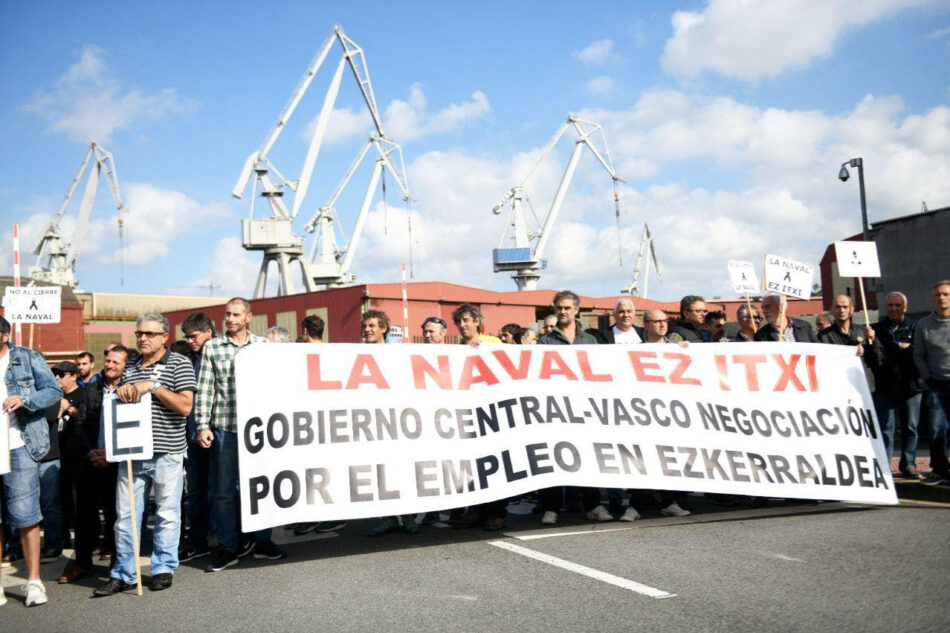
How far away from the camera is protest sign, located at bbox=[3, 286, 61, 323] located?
8.35 meters

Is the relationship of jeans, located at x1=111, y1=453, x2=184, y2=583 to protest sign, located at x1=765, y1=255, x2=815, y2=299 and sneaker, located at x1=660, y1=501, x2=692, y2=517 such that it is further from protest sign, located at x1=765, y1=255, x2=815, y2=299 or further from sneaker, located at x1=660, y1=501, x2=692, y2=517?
protest sign, located at x1=765, y1=255, x2=815, y2=299

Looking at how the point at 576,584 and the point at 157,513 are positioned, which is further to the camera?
the point at 157,513

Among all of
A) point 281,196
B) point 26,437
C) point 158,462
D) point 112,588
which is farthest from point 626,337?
point 281,196

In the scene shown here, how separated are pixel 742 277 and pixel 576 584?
18.0 ft

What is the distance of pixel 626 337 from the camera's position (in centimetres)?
728

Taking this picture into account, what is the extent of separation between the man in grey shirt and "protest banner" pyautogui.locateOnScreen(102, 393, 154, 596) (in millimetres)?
6668

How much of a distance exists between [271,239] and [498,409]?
5081 cm

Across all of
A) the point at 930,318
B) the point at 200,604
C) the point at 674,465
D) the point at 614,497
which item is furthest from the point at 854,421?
the point at 200,604

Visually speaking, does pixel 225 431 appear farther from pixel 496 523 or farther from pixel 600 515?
pixel 600 515

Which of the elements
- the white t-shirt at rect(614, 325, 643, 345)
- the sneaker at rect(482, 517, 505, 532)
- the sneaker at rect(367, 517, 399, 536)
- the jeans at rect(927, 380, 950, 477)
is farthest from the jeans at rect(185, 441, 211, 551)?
the jeans at rect(927, 380, 950, 477)

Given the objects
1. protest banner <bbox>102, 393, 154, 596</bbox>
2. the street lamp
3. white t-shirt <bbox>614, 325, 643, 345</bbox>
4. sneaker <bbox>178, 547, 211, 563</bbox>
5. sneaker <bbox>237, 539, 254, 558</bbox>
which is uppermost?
the street lamp

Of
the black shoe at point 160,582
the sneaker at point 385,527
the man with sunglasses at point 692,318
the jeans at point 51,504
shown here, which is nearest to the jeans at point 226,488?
the black shoe at point 160,582

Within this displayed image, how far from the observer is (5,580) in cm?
563

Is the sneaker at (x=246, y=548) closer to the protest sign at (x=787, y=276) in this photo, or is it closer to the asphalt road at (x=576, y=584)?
the asphalt road at (x=576, y=584)
